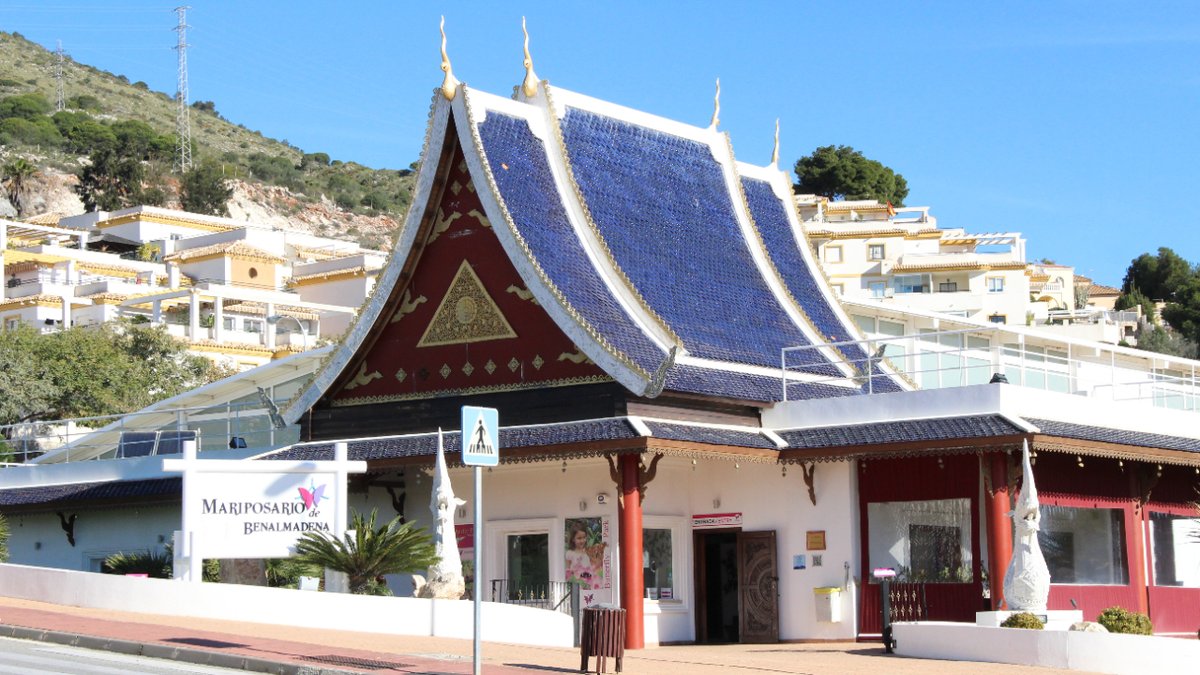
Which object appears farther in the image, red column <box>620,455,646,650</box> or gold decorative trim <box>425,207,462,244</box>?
gold decorative trim <box>425,207,462,244</box>

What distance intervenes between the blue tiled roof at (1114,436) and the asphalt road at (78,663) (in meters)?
13.4

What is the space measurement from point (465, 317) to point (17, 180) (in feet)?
347

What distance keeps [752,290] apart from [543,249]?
5.24 m

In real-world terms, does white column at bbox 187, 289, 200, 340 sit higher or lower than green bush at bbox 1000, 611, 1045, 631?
higher

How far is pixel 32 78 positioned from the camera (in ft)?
555

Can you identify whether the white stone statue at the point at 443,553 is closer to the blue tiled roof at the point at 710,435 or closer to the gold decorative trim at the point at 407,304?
the blue tiled roof at the point at 710,435

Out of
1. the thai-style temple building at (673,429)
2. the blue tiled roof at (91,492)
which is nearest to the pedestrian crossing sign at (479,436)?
the thai-style temple building at (673,429)

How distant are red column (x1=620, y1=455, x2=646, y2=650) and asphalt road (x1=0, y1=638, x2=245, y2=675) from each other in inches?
343

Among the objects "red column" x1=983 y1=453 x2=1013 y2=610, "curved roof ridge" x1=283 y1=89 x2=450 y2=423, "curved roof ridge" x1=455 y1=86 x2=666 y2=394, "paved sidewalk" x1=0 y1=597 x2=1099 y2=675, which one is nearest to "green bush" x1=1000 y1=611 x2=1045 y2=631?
"paved sidewalk" x1=0 y1=597 x2=1099 y2=675

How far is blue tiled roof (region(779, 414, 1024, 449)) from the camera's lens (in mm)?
25580

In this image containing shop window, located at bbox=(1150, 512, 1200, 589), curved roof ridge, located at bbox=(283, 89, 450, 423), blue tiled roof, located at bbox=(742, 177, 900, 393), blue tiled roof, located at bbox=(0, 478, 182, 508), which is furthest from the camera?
blue tiled roof, located at bbox=(742, 177, 900, 393)

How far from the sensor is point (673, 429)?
87.6 feet

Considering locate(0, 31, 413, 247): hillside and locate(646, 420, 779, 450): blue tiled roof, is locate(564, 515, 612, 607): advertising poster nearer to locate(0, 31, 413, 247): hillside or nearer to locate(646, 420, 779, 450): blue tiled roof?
locate(646, 420, 779, 450): blue tiled roof

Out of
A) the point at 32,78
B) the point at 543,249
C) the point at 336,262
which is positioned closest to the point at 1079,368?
the point at 543,249
